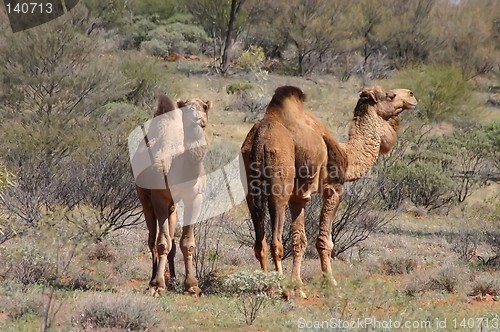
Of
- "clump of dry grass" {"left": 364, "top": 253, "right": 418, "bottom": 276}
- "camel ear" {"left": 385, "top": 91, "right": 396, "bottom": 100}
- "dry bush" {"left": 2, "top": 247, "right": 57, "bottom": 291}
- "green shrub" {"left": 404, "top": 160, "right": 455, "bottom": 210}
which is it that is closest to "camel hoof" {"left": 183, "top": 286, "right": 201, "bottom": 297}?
"dry bush" {"left": 2, "top": 247, "right": 57, "bottom": 291}

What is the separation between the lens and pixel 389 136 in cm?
1090

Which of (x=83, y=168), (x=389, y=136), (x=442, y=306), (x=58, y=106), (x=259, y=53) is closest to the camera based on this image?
(x=442, y=306)

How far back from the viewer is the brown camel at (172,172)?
9.02 metres

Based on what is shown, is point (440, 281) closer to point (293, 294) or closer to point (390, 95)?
point (293, 294)

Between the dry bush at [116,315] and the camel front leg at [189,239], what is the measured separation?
213 centimetres

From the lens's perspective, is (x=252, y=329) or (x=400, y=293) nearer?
(x=252, y=329)

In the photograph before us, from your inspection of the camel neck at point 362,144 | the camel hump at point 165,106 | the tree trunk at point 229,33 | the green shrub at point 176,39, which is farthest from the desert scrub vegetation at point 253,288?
the green shrub at point 176,39

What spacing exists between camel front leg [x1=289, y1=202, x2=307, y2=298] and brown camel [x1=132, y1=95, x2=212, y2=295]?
3.78 ft

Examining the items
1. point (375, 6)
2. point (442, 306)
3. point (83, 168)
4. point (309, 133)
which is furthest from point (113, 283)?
point (375, 6)

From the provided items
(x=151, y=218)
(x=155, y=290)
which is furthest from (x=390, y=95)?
(x=155, y=290)

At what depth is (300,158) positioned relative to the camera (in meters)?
9.56

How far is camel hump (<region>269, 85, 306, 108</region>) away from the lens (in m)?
9.73

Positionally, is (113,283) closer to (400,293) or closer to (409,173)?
(400,293)

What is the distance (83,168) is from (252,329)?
8.62 meters
